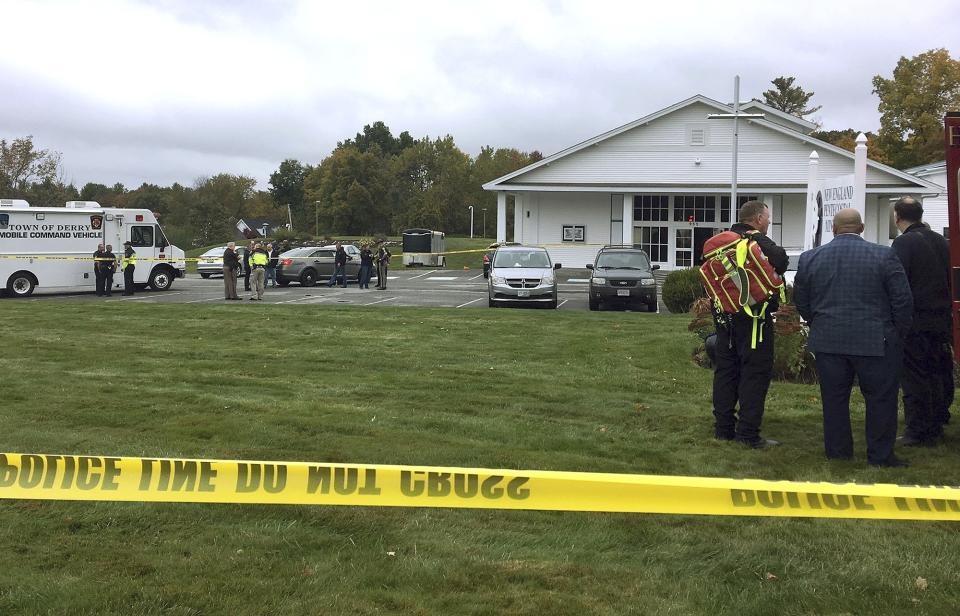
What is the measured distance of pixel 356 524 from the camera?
480cm

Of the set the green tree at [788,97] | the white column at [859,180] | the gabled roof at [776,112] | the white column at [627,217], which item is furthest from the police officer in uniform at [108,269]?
the green tree at [788,97]

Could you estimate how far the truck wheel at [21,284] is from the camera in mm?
24438

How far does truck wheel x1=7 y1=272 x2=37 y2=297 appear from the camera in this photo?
24.4 metres

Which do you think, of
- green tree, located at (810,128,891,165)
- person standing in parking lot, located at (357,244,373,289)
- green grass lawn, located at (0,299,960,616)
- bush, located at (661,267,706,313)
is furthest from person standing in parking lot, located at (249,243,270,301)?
green tree, located at (810,128,891,165)

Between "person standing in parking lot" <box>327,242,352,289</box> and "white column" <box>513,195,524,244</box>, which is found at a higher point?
"white column" <box>513,195,524,244</box>

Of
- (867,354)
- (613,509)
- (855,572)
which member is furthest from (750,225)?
(613,509)

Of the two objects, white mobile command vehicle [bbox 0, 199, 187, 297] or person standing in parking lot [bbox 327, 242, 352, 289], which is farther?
person standing in parking lot [bbox 327, 242, 352, 289]

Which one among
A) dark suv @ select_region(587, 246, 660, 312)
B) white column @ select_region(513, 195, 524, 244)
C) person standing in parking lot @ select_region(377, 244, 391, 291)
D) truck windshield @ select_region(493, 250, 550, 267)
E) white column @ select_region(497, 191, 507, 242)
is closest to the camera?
dark suv @ select_region(587, 246, 660, 312)

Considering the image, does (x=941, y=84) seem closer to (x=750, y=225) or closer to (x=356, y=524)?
(x=750, y=225)

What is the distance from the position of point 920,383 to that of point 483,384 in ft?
14.3

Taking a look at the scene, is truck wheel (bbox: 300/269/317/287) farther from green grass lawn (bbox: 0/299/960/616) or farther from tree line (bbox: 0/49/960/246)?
tree line (bbox: 0/49/960/246)

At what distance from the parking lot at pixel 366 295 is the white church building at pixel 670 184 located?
7619 mm

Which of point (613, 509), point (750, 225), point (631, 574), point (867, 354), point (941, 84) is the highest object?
point (941, 84)

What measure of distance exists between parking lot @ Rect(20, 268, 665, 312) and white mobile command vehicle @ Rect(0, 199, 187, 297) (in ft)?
1.56
